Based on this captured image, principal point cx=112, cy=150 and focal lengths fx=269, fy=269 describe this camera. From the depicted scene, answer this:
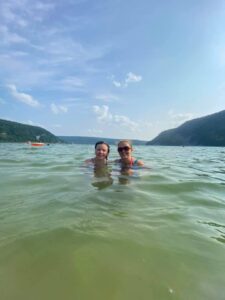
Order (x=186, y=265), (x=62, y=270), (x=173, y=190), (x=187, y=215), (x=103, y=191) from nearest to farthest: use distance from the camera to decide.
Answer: (x=62, y=270) → (x=186, y=265) → (x=187, y=215) → (x=103, y=191) → (x=173, y=190)

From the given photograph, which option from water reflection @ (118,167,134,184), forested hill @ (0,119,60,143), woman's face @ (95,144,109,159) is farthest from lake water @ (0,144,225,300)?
forested hill @ (0,119,60,143)

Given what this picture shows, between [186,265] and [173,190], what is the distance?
13.2 feet

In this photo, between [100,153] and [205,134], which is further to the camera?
[205,134]

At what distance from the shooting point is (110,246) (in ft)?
10.0

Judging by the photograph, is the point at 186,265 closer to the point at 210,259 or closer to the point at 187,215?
the point at 210,259

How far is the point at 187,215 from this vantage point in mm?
4387

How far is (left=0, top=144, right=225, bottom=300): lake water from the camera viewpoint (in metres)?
2.25

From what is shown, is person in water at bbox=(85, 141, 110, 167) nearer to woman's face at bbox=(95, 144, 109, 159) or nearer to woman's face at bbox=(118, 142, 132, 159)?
woman's face at bbox=(95, 144, 109, 159)

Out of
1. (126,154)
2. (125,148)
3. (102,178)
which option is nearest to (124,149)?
(125,148)

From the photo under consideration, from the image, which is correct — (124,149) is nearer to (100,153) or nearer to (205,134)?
(100,153)

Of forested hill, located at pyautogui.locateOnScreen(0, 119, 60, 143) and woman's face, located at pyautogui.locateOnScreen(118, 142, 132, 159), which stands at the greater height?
forested hill, located at pyautogui.locateOnScreen(0, 119, 60, 143)

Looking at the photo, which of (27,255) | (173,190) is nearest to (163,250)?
(27,255)

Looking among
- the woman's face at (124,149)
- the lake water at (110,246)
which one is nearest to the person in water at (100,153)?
the woman's face at (124,149)

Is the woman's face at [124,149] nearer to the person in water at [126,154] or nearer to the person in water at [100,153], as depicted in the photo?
the person in water at [126,154]
